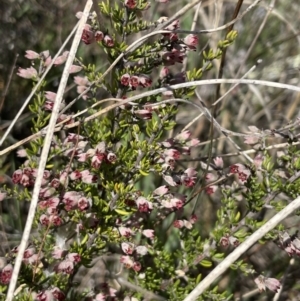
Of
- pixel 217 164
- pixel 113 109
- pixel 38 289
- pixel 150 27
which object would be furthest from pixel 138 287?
pixel 150 27

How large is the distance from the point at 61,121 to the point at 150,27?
11.9 inches

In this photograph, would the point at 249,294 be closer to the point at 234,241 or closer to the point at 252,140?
the point at 234,241

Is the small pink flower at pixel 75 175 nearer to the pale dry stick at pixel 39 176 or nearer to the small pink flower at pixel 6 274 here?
the pale dry stick at pixel 39 176

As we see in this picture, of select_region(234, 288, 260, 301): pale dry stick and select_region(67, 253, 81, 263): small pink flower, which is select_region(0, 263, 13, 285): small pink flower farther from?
select_region(234, 288, 260, 301): pale dry stick

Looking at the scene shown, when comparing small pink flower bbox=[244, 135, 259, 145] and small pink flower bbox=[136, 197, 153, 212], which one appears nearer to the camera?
small pink flower bbox=[136, 197, 153, 212]

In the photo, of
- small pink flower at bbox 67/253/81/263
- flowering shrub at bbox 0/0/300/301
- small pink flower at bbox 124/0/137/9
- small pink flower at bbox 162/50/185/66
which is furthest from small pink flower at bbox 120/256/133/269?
small pink flower at bbox 124/0/137/9

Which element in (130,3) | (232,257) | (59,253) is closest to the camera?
(232,257)

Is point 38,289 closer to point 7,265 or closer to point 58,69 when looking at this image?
point 7,265

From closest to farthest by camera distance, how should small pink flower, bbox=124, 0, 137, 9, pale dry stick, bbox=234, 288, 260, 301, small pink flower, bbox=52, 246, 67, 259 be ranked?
1. small pink flower, bbox=124, 0, 137, 9
2. small pink flower, bbox=52, 246, 67, 259
3. pale dry stick, bbox=234, 288, 260, 301

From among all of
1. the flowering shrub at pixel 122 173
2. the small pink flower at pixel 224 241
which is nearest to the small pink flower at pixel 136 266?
the flowering shrub at pixel 122 173

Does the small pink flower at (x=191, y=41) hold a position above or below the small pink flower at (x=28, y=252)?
above

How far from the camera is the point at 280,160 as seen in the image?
4.58ft

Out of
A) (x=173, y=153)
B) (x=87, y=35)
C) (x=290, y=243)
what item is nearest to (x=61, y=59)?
(x=87, y=35)

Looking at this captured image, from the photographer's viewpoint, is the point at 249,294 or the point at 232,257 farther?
the point at 249,294
